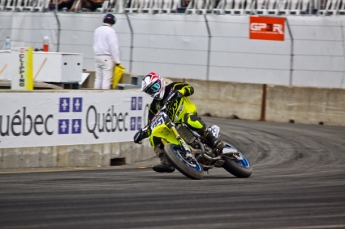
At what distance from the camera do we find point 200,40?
22109mm

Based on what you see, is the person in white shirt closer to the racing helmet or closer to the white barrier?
the white barrier

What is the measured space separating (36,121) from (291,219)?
573 cm

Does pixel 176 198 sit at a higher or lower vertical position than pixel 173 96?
lower

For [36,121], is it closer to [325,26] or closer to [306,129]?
[306,129]

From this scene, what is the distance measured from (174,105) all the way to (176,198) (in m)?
2.15

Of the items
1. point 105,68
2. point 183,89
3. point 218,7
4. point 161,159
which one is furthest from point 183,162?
point 218,7

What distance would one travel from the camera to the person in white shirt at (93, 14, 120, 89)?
589 inches

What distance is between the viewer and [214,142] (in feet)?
32.1

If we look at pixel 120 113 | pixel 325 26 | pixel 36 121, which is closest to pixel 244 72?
pixel 325 26

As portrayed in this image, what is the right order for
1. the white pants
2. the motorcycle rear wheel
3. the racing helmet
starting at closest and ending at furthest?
1. the racing helmet
2. the motorcycle rear wheel
3. the white pants

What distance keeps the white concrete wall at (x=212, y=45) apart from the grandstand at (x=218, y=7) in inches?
12.2

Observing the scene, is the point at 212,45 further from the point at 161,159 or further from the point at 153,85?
the point at 153,85

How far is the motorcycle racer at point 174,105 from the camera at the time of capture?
31.5 ft

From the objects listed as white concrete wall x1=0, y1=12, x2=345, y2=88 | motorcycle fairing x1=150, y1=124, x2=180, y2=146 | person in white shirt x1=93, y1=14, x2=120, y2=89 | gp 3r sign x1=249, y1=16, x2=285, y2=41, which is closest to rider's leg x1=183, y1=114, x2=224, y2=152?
motorcycle fairing x1=150, y1=124, x2=180, y2=146
